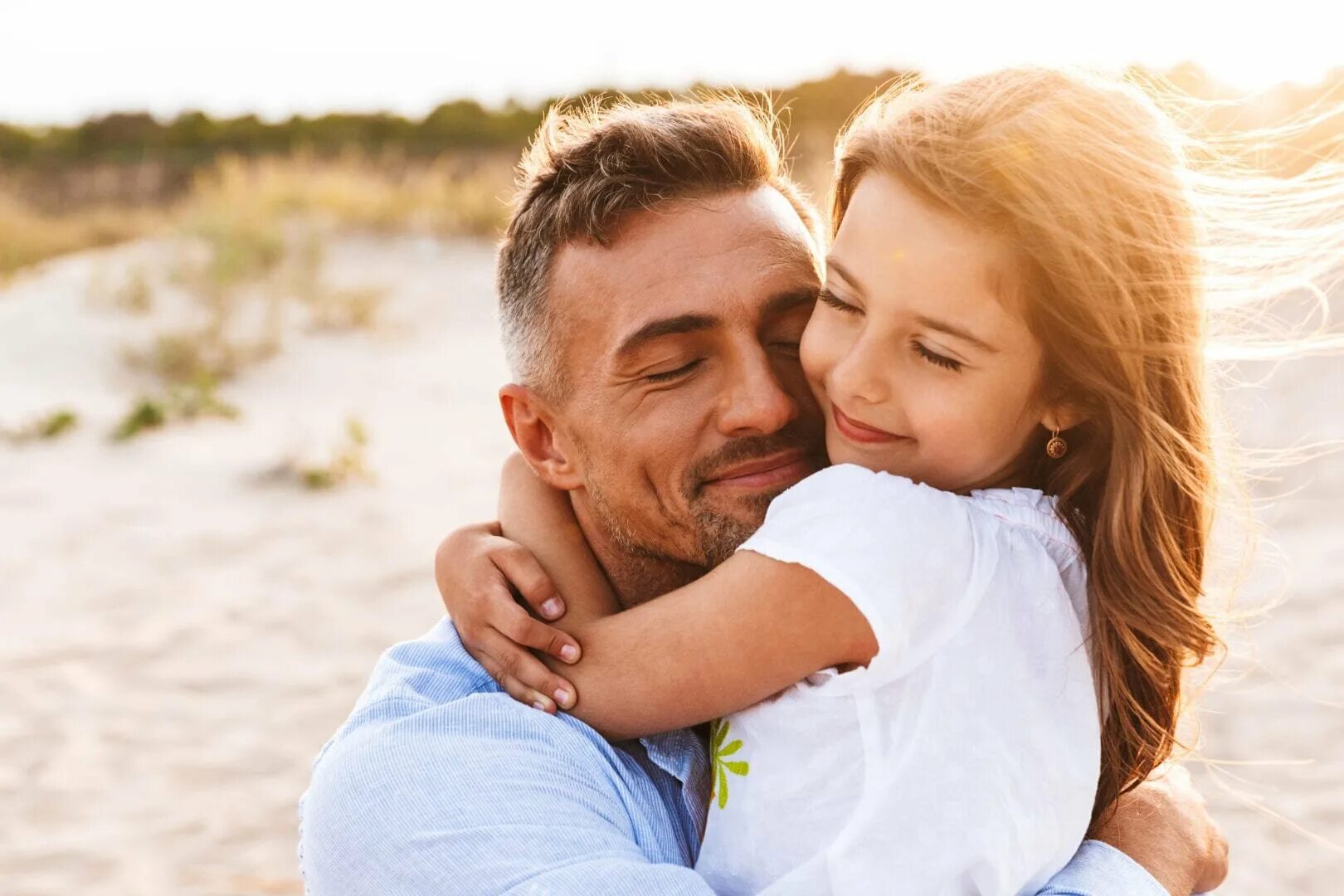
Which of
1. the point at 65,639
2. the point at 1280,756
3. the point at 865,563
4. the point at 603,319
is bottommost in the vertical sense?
the point at 1280,756

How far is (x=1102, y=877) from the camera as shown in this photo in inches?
80.3

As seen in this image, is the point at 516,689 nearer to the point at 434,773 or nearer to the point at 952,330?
the point at 434,773

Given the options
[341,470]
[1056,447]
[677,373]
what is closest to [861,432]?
[1056,447]

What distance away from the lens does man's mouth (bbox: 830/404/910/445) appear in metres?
2.25

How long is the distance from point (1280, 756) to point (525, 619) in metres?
4.30

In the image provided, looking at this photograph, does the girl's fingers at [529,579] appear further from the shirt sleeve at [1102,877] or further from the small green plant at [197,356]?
the small green plant at [197,356]

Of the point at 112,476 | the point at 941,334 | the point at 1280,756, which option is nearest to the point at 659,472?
the point at 941,334

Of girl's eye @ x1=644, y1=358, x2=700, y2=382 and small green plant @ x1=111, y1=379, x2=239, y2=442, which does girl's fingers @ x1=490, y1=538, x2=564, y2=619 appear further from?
small green plant @ x1=111, y1=379, x2=239, y2=442

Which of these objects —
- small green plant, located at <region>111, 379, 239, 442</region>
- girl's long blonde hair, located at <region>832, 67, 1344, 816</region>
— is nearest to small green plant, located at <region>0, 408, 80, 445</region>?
small green plant, located at <region>111, 379, 239, 442</region>

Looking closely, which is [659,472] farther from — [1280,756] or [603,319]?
[1280,756]

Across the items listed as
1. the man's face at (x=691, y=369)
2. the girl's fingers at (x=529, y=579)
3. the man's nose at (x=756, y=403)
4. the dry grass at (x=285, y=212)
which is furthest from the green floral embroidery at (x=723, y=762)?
the dry grass at (x=285, y=212)

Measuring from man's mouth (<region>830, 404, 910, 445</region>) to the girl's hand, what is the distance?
631 millimetres

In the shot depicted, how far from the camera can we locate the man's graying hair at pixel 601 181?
267 cm

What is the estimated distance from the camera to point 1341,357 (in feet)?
31.5
